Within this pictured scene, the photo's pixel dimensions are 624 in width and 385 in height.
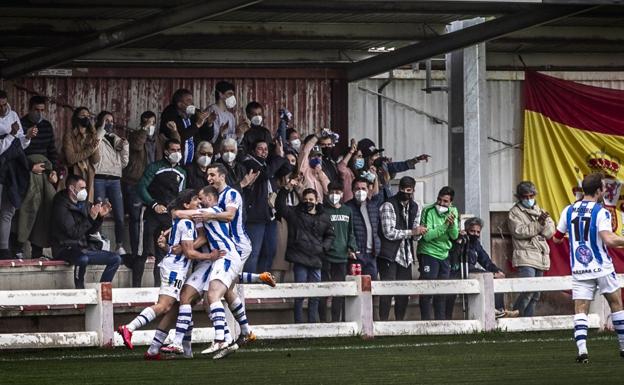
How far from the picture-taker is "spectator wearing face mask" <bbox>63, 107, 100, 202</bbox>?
2191 centimetres

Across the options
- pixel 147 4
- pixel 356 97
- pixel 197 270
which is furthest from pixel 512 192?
pixel 197 270

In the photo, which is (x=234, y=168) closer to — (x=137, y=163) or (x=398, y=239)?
(x=137, y=163)

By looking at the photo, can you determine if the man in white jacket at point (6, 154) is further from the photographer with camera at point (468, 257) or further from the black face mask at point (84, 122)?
the photographer with camera at point (468, 257)

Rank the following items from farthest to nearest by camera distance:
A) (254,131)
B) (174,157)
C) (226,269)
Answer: (254,131) < (174,157) < (226,269)

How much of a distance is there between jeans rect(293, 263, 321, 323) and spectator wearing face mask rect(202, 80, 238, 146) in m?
2.44

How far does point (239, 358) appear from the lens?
17.4m

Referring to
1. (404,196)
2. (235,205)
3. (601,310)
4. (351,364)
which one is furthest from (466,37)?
(351,364)

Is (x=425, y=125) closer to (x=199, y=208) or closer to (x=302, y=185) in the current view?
(x=302, y=185)

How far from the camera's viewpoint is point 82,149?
2194 cm

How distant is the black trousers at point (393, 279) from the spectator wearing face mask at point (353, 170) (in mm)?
1165

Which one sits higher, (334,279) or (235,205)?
(235,205)

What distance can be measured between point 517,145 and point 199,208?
42.1 feet

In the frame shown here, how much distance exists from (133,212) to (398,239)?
4.12m

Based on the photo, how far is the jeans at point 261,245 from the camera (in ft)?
73.5
